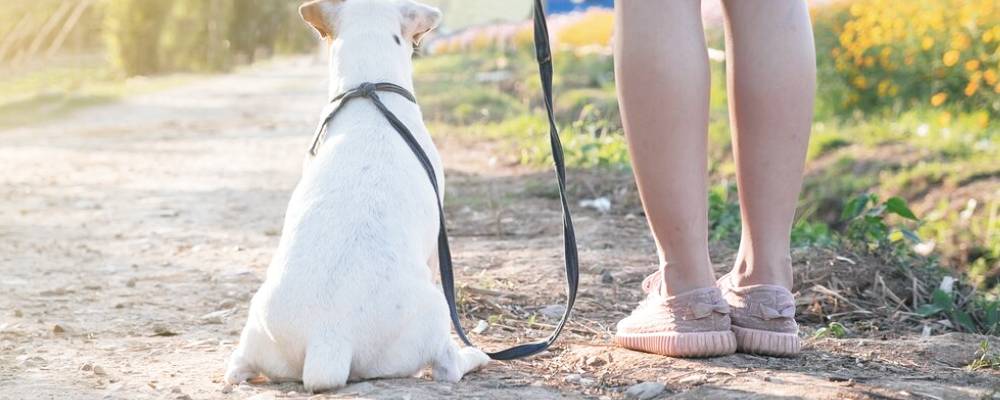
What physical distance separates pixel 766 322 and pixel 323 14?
1.38 metres

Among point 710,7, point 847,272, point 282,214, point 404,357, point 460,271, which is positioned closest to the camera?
point 404,357

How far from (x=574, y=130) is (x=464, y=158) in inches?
28.9

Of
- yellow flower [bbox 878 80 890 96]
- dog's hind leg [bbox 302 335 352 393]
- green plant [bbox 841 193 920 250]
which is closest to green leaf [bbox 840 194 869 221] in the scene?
green plant [bbox 841 193 920 250]

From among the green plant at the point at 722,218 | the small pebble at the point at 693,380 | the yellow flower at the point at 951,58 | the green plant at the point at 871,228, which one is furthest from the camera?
the yellow flower at the point at 951,58

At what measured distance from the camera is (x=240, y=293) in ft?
12.1

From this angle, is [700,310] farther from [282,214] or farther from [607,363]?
[282,214]

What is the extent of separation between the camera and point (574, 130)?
295 inches

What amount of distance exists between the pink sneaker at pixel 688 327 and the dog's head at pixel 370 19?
975 mm

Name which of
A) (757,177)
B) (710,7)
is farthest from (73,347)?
(710,7)

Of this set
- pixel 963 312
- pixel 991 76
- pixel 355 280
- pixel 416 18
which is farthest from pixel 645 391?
pixel 991 76

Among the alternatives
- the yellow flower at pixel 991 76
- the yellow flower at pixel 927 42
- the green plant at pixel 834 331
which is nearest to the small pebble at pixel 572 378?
the green plant at pixel 834 331

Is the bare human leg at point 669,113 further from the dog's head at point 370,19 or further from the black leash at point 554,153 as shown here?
the dog's head at point 370,19

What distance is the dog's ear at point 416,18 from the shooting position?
10.3 ft

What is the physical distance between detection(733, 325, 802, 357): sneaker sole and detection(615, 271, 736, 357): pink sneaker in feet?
0.13
